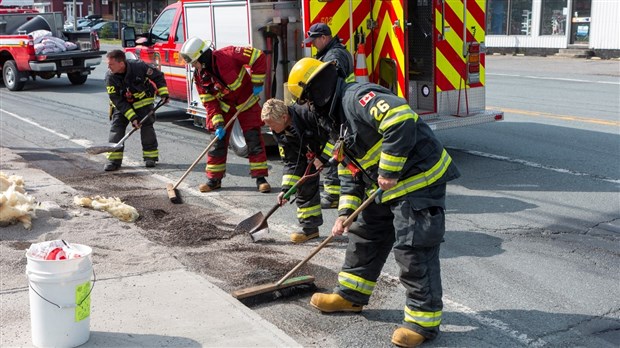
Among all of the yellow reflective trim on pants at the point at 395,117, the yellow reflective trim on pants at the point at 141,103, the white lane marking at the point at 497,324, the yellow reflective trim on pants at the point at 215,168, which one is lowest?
the white lane marking at the point at 497,324

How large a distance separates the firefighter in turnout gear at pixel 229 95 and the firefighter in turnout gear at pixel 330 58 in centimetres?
94

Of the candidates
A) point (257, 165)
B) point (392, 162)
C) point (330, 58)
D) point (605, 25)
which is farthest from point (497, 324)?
point (605, 25)

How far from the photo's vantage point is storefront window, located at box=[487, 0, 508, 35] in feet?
97.9

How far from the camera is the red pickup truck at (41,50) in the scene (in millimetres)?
18078

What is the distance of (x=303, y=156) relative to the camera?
22.0ft

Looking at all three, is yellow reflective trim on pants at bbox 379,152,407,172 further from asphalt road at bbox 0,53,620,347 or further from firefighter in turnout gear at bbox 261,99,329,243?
firefighter in turnout gear at bbox 261,99,329,243

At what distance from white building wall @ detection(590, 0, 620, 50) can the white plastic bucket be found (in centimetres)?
2417

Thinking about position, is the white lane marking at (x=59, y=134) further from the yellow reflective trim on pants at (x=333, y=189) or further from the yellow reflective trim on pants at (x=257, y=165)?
the yellow reflective trim on pants at (x=333, y=189)

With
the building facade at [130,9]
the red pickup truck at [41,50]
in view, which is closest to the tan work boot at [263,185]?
the red pickup truck at [41,50]

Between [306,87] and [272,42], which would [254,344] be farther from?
[272,42]

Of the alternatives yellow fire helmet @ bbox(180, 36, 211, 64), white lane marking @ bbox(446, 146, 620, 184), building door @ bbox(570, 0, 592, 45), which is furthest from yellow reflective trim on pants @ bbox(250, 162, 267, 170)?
building door @ bbox(570, 0, 592, 45)

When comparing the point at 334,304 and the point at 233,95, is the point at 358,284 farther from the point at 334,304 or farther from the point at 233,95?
the point at 233,95


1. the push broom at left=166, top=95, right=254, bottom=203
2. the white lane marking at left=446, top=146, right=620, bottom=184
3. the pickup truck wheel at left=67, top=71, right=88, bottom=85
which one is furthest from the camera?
the pickup truck wheel at left=67, top=71, right=88, bottom=85

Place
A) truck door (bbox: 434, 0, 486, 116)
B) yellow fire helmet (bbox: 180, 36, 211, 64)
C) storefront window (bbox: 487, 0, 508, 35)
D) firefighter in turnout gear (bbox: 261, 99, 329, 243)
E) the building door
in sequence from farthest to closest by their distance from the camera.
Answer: storefront window (bbox: 487, 0, 508, 35), the building door, truck door (bbox: 434, 0, 486, 116), yellow fire helmet (bbox: 180, 36, 211, 64), firefighter in turnout gear (bbox: 261, 99, 329, 243)
